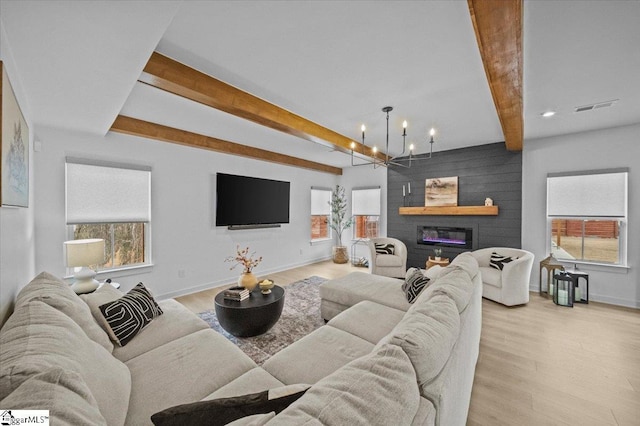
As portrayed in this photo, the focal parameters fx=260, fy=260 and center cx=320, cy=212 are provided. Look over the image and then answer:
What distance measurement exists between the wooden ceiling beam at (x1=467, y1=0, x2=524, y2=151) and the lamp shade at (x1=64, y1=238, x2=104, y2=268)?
379cm

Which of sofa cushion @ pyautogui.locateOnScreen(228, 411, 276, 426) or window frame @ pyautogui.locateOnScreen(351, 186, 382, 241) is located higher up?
window frame @ pyautogui.locateOnScreen(351, 186, 382, 241)

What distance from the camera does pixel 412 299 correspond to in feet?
8.14

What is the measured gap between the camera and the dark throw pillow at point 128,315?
1.80 m

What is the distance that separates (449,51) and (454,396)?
2281mm

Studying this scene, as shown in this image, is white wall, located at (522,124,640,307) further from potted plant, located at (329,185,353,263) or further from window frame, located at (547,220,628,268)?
potted plant, located at (329,185,353,263)

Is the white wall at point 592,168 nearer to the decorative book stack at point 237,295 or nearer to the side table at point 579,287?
the side table at point 579,287

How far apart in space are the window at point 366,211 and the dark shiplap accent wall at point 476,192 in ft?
2.42

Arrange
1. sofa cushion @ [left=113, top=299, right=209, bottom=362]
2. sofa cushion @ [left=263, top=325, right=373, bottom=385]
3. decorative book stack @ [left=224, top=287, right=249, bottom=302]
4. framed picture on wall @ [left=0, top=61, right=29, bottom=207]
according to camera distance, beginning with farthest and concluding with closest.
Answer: decorative book stack @ [left=224, top=287, right=249, bottom=302] → sofa cushion @ [left=113, top=299, right=209, bottom=362] → sofa cushion @ [left=263, top=325, right=373, bottom=385] → framed picture on wall @ [left=0, top=61, right=29, bottom=207]

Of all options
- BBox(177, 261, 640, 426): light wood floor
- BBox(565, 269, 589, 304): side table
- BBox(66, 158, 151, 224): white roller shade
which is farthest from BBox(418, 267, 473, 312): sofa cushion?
BBox(66, 158, 151, 224): white roller shade

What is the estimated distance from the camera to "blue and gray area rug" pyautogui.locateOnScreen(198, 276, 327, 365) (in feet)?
8.38

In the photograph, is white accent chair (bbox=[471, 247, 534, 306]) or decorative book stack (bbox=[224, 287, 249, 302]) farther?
white accent chair (bbox=[471, 247, 534, 306])

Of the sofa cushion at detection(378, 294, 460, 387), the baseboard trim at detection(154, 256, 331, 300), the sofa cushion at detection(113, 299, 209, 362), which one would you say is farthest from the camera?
the baseboard trim at detection(154, 256, 331, 300)

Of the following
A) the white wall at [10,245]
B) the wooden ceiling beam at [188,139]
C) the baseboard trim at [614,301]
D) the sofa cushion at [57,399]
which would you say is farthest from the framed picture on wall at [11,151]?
the baseboard trim at [614,301]

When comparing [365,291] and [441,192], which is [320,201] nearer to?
[441,192]
